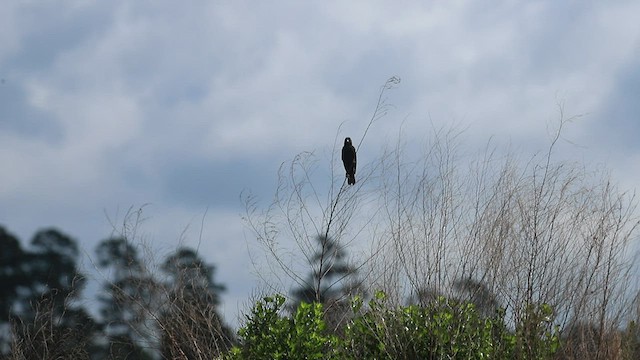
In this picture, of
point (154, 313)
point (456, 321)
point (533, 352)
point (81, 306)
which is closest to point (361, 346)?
point (456, 321)

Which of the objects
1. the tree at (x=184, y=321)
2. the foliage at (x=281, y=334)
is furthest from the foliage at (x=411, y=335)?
the tree at (x=184, y=321)

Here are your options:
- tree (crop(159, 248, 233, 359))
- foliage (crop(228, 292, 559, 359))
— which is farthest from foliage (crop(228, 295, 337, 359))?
tree (crop(159, 248, 233, 359))

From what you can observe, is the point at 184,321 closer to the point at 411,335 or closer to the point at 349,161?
the point at 349,161

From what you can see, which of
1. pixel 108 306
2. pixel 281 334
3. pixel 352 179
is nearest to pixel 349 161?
pixel 352 179

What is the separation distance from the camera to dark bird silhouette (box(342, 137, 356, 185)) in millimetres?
8312

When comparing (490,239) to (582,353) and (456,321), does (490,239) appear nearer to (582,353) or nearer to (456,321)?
(456,321)

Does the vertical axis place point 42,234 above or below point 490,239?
above

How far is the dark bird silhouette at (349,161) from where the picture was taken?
831 cm

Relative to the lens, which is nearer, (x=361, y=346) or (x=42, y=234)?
(x=361, y=346)

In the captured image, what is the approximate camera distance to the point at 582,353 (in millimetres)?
7160

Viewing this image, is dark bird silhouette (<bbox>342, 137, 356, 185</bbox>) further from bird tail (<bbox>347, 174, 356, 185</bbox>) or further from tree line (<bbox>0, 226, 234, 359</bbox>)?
tree line (<bbox>0, 226, 234, 359</bbox>)

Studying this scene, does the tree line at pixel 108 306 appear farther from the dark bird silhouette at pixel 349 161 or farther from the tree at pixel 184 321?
the dark bird silhouette at pixel 349 161

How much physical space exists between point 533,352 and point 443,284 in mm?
786

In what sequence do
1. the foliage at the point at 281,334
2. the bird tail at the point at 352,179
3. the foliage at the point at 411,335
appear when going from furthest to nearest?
1. the bird tail at the point at 352,179
2. the foliage at the point at 281,334
3. the foliage at the point at 411,335
